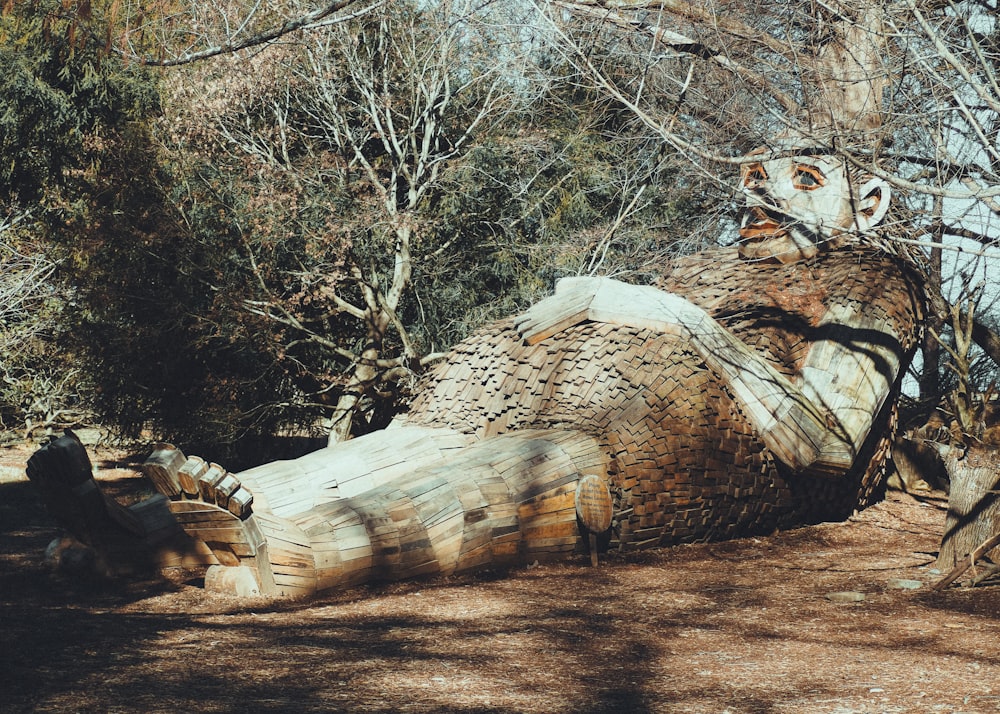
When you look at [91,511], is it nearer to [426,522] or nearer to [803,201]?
[426,522]

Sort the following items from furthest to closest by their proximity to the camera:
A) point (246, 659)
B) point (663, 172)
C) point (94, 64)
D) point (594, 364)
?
point (94, 64), point (663, 172), point (594, 364), point (246, 659)

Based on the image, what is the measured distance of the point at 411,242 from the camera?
9273mm

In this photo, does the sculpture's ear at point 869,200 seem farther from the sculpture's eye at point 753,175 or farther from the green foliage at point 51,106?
the green foliage at point 51,106

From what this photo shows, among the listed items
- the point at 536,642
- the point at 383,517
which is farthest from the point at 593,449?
the point at 536,642

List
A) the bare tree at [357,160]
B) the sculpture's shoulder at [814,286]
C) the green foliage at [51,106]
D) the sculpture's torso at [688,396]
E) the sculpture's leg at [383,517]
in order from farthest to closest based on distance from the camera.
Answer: the green foliage at [51,106]
the bare tree at [357,160]
the sculpture's shoulder at [814,286]
the sculpture's torso at [688,396]
the sculpture's leg at [383,517]

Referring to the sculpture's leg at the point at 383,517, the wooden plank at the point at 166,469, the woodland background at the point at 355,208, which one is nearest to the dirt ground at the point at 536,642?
the sculpture's leg at the point at 383,517

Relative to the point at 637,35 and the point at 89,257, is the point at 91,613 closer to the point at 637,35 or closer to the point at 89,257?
the point at 89,257

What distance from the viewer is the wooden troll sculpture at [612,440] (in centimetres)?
439

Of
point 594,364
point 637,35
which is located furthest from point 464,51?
point 594,364

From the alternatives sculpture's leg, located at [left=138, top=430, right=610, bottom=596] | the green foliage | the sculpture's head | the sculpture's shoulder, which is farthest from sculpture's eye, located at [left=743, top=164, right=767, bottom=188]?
the green foliage

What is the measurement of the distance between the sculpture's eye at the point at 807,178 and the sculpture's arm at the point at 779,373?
35.7 inches

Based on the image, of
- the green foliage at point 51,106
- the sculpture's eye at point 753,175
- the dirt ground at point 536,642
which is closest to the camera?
the dirt ground at point 536,642

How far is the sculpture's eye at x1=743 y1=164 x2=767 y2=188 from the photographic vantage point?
636 cm

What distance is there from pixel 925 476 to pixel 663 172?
150 inches
